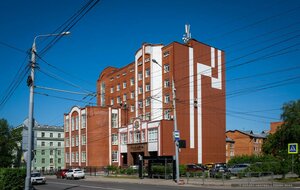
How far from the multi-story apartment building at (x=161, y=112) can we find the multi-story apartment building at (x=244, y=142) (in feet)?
121

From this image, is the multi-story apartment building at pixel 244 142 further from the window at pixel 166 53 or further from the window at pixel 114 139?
the window at pixel 166 53

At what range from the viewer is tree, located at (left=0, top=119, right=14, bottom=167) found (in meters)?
83.1

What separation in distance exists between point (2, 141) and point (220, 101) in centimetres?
4691

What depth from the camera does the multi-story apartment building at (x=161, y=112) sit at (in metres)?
63.0

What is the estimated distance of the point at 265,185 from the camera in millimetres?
27938

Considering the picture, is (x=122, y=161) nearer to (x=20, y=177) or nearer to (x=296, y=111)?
(x=296, y=111)

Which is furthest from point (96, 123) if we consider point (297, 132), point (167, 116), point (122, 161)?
point (297, 132)

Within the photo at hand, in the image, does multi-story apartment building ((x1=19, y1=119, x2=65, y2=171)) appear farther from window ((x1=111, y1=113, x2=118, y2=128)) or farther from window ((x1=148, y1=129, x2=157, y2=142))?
window ((x1=148, y1=129, x2=157, y2=142))

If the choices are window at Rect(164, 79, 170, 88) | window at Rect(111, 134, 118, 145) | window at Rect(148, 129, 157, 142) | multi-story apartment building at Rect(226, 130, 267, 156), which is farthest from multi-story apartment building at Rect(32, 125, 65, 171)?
window at Rect(164, 79, 170, 88)

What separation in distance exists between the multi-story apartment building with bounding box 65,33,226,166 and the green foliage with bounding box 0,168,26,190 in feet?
128

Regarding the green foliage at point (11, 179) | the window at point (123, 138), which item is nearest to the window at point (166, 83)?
the window at point (123, 138)

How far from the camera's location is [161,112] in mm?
65062

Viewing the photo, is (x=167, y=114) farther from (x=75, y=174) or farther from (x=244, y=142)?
(x=244, y=142)

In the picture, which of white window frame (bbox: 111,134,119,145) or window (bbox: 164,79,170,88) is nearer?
window (bbox: 164,79,170,88)
